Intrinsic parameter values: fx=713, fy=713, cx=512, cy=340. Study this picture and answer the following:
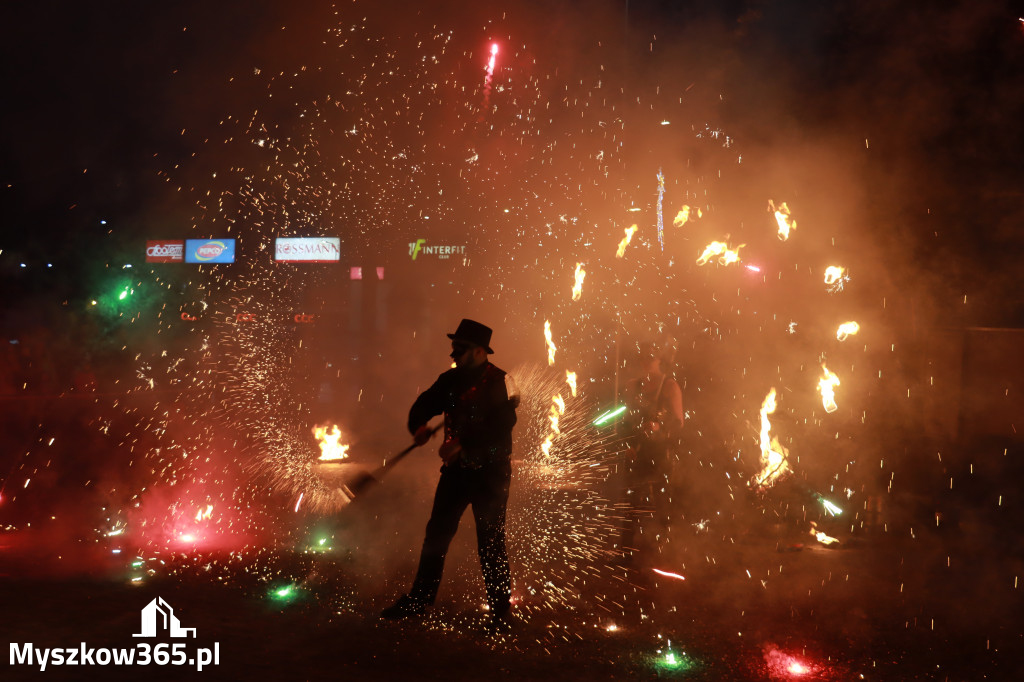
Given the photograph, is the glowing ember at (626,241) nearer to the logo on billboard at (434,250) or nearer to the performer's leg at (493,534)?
the performer's leg at (493,534)

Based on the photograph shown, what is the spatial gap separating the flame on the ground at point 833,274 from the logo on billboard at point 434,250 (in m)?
22.5

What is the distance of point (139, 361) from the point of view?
22.8 m

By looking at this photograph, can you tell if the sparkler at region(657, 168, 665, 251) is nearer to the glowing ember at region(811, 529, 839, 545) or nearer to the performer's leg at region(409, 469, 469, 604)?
the glowing ember at region(811, 529, 839, 545)

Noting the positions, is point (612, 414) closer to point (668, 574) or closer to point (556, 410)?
point (668, 574)

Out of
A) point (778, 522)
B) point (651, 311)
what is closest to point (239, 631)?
point (778, 522)

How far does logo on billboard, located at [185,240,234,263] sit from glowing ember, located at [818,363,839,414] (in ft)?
111

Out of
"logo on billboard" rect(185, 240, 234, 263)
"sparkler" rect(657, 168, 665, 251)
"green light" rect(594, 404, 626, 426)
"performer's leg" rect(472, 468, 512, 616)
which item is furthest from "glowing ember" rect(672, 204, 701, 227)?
"logo on billboard" rect(185, 240, 234, 263)

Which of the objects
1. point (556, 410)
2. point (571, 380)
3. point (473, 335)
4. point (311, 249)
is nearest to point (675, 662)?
point (473, 335)

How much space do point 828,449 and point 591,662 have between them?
13.1ft

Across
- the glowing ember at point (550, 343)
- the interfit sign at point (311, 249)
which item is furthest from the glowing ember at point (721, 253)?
the interfit sign at point (311, 249)

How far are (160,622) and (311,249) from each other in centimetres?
3158

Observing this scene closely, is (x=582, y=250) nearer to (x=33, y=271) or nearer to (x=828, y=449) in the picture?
(x=828, y=449)

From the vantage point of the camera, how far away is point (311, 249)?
33594 mm

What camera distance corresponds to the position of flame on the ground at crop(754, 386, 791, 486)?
6.14 m
